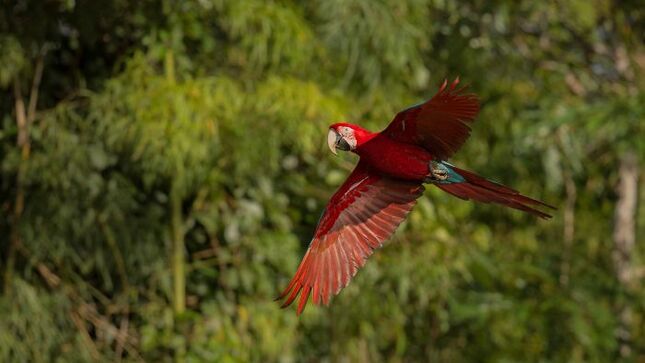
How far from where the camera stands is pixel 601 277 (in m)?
4.39

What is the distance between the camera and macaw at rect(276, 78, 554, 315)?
6.60ft

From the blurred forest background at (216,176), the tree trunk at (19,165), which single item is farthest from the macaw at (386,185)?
the tree trunk at (19,165)

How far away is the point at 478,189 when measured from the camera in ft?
6.79

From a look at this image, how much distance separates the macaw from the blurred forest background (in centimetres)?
73

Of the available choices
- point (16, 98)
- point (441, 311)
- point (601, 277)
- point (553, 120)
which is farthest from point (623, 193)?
point (16, 98)

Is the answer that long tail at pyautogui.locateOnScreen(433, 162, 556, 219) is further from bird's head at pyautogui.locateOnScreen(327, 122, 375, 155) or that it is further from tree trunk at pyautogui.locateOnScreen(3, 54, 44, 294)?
tree trunk at pyautogui.locateOnScreen(3, 54, 44, 294)

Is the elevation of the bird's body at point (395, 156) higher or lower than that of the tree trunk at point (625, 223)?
higher

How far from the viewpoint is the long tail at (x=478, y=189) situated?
201cm

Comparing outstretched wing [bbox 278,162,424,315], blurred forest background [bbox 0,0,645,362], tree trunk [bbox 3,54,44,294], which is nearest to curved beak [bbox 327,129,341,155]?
outstretched wing [bbox 278,162,424,315]

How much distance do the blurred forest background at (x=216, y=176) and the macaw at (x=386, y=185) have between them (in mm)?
726

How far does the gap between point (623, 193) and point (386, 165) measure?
8.89 ft

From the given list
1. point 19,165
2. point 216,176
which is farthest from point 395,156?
point 19,165

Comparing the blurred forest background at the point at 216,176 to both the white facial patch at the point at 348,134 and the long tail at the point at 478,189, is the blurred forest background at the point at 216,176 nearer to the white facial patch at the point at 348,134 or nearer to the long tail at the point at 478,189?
the white facial patch at the point at 348,134

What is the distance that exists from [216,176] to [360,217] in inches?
34.3
